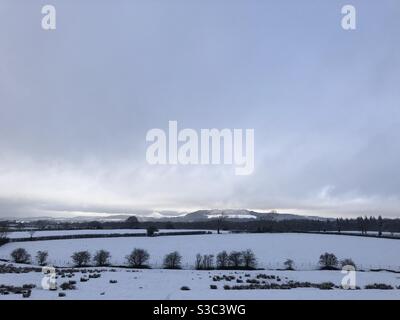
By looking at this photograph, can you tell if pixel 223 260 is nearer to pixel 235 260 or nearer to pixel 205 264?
pixel 235 260

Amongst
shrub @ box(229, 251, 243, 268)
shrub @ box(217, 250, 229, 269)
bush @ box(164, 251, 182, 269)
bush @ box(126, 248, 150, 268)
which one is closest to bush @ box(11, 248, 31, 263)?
bush @ box(126, 248, 150, 268)

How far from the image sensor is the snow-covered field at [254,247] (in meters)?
71.5

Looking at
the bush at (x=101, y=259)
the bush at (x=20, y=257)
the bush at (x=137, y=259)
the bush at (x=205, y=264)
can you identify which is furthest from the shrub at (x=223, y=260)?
the bush at (x=20, y=257)

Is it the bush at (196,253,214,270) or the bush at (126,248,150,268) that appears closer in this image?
the bush at (196,253,214,270)

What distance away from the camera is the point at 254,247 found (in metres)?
87.1

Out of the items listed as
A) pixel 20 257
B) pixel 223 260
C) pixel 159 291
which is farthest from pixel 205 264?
pixel 159 291

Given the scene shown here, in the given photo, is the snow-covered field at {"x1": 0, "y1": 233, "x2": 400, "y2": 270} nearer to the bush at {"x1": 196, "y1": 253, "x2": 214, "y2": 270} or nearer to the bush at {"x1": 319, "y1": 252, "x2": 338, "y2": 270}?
the bush at {"x1": 319, "y1": 252, "x2": 338, "y2": 270}

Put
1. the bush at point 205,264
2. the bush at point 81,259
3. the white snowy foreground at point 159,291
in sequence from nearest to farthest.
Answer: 1. the white snowy foreground at point 159,291
2. the bush at point 205,264
3. the bush at point 81,259

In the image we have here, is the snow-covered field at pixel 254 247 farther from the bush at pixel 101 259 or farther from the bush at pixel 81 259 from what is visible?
the bush at pixel 81 259

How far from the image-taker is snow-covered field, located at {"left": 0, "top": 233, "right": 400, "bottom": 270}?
71481mm
